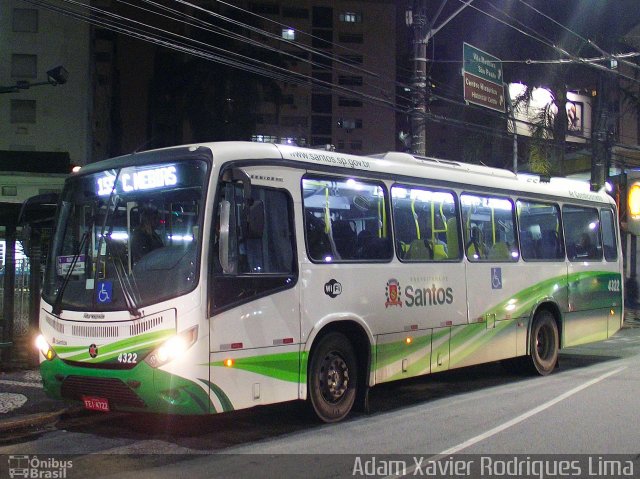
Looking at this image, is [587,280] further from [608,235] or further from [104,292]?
[104,292]

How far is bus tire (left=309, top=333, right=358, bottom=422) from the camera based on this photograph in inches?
308

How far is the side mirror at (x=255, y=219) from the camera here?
21.9 ft

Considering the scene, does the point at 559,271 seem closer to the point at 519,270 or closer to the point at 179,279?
the point at 519,270

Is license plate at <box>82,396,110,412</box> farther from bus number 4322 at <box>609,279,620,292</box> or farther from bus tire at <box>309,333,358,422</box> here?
bus number 4322 at <box>609,279,620,292</box>

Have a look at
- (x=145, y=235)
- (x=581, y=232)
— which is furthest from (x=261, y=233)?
(x=581, y=232)

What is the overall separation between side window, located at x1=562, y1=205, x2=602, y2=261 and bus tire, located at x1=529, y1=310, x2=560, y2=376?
1.32 metres

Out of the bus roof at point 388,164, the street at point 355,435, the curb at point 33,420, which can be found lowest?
the street at point 355,435

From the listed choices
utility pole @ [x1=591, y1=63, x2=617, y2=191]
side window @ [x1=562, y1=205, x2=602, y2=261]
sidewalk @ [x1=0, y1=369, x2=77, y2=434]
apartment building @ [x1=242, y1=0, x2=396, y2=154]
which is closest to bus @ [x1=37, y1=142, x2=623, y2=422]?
sidewalk @ [x1=0, y1=369, x2=77, y2=434]

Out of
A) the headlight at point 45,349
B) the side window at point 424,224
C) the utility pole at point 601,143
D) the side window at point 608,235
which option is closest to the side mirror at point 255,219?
the headlight at point 45,349

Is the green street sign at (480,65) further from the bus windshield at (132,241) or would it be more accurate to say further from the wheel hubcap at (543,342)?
the bus windshield at (132,241)

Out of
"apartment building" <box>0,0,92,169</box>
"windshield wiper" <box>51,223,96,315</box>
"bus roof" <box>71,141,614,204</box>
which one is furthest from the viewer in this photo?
"apartment building" <box>0,0,92,169</box>

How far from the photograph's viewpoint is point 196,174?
6891 mm

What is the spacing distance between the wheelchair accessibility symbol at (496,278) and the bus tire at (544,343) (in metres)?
1.43

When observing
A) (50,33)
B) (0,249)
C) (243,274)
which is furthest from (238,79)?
(243,274)
